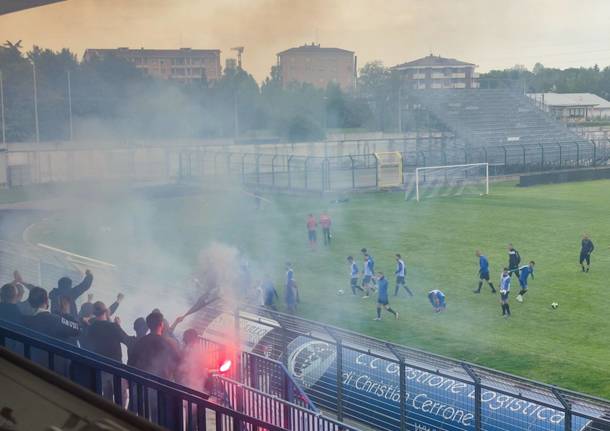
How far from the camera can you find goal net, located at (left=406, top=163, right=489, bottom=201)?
17.1 metres

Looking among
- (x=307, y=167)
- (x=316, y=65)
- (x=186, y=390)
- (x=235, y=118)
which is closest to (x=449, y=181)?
(x=307, y=167)

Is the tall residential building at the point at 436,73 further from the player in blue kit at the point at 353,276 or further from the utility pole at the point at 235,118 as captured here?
the player in blue kit at the point at 353,276

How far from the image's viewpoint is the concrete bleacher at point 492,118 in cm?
2477

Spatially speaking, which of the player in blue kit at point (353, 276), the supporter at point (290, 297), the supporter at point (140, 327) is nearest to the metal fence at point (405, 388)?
the supporter at point (140, 327)

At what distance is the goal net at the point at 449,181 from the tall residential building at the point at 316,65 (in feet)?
8.68

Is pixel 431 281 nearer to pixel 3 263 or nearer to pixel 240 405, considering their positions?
pixel 3 263

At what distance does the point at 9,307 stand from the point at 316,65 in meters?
14.7

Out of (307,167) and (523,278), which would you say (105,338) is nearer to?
(523,278)

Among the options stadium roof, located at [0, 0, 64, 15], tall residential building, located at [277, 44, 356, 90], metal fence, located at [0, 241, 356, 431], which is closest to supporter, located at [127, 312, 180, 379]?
metal fence, located at [0, 241, 356, 431]

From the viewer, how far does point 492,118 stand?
25859mm

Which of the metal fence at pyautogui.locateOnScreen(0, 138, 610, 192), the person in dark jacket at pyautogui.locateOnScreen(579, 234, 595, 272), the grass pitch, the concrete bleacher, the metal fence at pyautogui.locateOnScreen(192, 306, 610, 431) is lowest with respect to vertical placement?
the grass pitch

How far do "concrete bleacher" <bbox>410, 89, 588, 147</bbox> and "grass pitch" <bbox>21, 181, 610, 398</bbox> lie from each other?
20.0ft

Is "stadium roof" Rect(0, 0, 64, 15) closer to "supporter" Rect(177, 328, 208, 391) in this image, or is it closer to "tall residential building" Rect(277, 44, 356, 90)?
"supporter" Rect(177, 328, 208, 391)

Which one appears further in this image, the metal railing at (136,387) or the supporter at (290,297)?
the supporter at (290,297)
